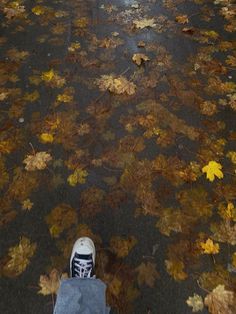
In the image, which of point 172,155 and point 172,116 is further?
point 172,116

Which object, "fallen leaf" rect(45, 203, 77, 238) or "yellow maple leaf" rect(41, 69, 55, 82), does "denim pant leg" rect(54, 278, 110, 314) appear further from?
"yellow maple leaf" rect(41, 69, 55, 82)

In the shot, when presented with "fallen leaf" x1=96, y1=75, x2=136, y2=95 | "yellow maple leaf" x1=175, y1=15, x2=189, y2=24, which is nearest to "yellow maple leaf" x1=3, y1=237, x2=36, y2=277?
"fallen leaf" x1=96, y1=75, x2=136, y2=95

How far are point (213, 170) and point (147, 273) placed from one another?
3.28 ft

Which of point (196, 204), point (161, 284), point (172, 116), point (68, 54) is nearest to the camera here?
point (161, 284)

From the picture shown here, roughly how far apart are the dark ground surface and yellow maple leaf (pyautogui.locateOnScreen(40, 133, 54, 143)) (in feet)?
0.04

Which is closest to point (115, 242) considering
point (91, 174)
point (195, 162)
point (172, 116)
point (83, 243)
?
point (83, 243)

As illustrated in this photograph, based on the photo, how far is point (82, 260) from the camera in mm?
2055

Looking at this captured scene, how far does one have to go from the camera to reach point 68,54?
3.53 m

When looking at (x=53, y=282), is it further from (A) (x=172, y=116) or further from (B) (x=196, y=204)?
(A) (x=172, y=116)

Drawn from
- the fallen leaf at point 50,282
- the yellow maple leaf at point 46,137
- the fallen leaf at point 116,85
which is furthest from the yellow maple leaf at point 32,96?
the fallen leaf at point 50,282

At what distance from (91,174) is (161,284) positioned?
3.20 ft

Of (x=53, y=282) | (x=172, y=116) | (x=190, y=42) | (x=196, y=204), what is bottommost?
(x=53, y=282)

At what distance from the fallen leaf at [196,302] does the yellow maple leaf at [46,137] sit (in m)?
1.64

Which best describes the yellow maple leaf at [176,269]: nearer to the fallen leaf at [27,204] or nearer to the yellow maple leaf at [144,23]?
the fallen leaf at [27,204]
